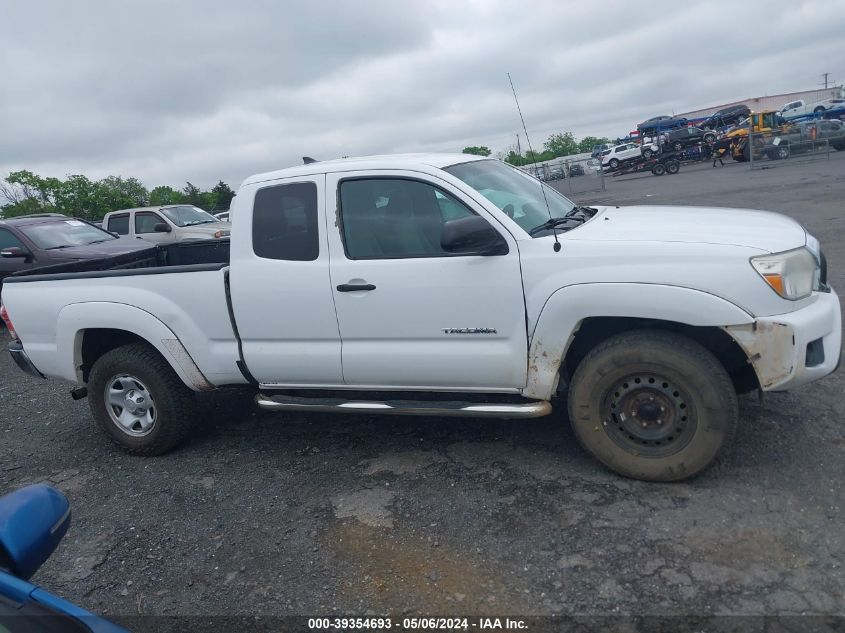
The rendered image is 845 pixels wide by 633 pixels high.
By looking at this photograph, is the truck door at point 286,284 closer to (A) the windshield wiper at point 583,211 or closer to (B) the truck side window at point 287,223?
(B) the truck side window at point 287,223

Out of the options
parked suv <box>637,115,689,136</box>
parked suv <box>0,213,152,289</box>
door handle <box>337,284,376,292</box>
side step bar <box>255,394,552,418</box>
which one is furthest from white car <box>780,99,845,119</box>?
door handle <box>337,284,376,292</box>

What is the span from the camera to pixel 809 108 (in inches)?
1745

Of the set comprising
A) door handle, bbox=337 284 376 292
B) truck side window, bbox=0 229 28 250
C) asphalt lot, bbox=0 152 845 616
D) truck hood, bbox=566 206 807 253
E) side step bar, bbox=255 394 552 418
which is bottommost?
asphalt lot, bbox=0 152 845 616

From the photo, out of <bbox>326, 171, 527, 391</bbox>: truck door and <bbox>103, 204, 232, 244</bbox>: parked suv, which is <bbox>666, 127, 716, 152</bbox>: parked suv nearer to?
<bbox>103, 204, 232, 244</bbox>: parked suv

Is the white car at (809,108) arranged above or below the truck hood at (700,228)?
above

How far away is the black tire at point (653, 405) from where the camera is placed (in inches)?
142

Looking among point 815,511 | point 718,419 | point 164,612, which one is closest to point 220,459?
point 164,612

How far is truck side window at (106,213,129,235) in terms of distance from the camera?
1556cm

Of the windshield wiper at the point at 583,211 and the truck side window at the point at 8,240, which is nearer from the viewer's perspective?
the windshield wiper at the point at 583,211

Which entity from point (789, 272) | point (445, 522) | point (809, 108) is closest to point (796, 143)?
point (809, 108)

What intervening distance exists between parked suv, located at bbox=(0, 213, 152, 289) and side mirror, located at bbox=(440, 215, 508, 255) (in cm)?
749

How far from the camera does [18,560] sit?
1960 millimetres

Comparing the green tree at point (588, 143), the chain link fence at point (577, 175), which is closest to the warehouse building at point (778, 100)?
the green tree at point (588, 143)

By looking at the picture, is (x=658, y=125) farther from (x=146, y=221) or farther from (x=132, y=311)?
(x=132, y=311)
